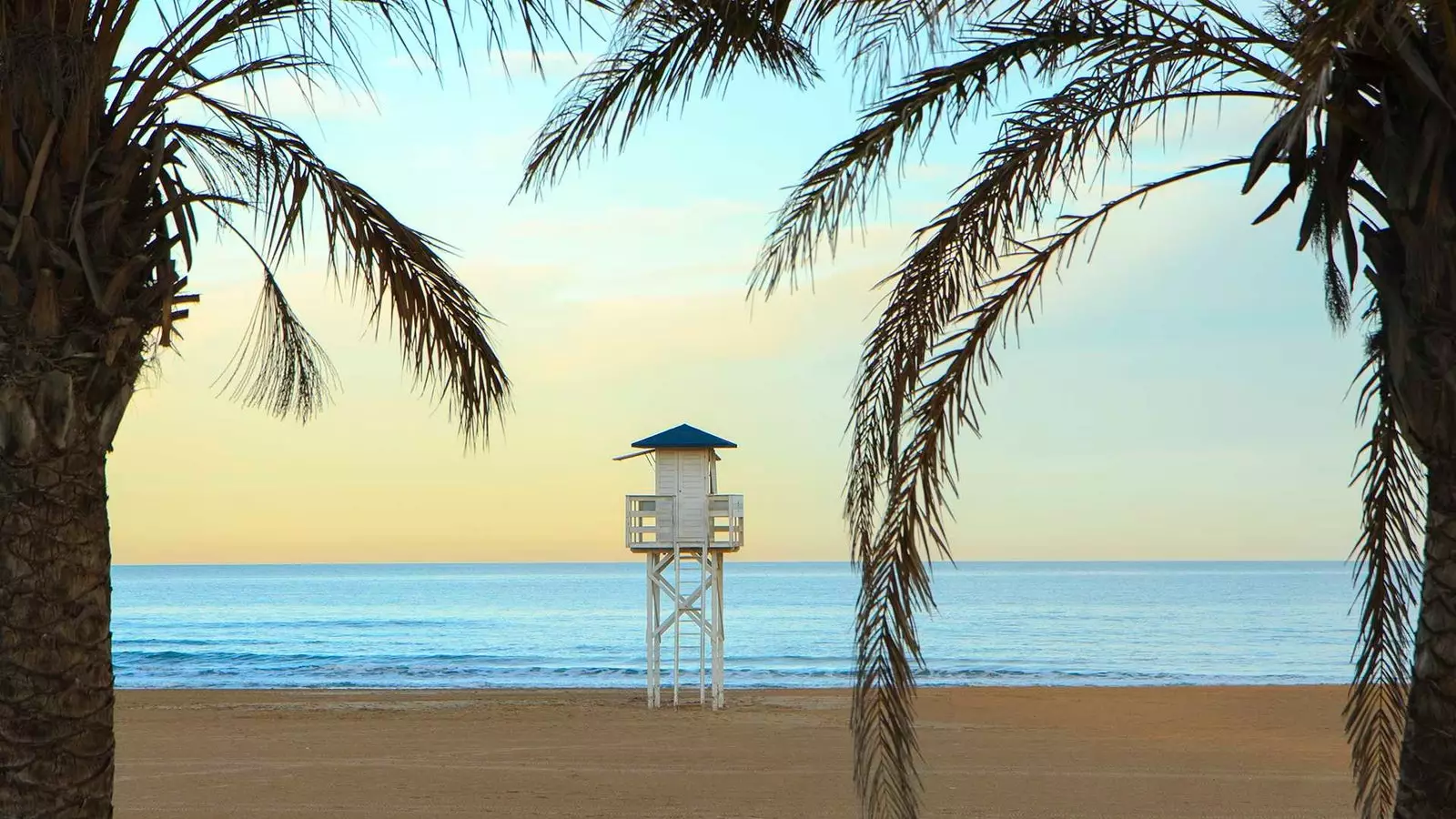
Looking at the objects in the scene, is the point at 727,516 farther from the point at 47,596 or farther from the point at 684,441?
the point at 47,596

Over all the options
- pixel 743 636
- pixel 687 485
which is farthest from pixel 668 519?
pixel 743 636

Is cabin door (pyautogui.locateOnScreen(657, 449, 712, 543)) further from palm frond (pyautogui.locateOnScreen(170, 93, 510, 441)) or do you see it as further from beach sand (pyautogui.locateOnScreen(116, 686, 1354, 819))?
palm frond (pyautogui.locateOnScreen(170, 93, 510, 441))

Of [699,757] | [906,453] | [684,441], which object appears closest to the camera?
[906,453]

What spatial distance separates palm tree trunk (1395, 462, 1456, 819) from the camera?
4297mm

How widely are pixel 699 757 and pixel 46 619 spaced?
381 inches

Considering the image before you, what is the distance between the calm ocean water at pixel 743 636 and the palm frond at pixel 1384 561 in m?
16.9

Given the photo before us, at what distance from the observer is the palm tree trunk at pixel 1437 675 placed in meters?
4.30

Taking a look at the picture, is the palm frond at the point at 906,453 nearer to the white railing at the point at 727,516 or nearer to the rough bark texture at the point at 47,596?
the rough bark texture at the point at 47,596

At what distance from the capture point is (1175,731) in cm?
1658

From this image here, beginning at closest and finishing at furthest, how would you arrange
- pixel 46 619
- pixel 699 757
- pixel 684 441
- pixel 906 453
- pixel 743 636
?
pixel 46 619, pixel 906 453, pixel 699 757, pixel 684 441, pixel 743 636

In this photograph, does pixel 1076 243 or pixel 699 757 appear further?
pixel 699 757

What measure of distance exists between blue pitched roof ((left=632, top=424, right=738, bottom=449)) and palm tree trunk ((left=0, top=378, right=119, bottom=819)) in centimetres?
1272

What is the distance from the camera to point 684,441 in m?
17.0

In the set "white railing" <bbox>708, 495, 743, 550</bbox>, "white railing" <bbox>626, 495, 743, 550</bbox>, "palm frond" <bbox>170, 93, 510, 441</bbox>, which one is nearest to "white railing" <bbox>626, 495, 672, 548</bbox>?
"white railing" <bbox>626, 495, 743, 550</bbox>
